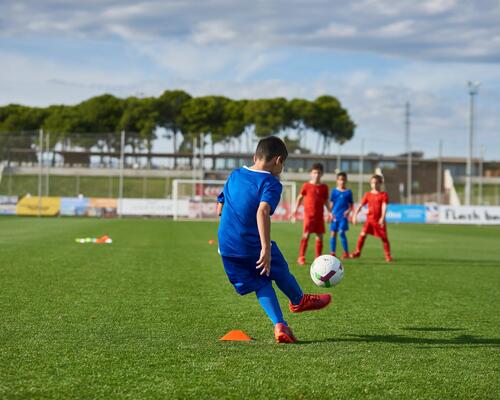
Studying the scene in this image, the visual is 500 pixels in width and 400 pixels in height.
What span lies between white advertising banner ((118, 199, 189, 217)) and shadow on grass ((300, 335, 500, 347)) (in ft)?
128

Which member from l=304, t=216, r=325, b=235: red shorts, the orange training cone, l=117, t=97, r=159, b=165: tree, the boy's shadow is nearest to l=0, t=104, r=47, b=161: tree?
l=117, t=97, r=159, b=165: tree

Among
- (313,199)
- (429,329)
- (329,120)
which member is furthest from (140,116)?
(429,329)

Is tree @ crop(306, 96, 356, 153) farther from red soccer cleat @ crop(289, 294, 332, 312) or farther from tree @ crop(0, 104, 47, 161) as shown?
red soccer cleat @ crop(289, 294, 332, 312)

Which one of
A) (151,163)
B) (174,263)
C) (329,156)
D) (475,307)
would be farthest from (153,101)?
(475,307)

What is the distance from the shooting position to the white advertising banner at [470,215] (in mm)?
45031

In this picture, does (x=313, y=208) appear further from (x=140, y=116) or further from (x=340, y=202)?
(x=140, y=116)

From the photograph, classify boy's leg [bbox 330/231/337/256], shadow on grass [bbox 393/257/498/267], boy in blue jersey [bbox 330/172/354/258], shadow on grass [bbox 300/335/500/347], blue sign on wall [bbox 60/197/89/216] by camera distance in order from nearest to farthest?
shadow on grass [bbox 300/335/500/347] → shadow on grass [bbox 393/257/498/267] → boy's leg [bbox 330/231/337/256] → boy in blue jersey [bbox 330/172/354/258] → blue sign on wall [bbox 60/197/89/216]

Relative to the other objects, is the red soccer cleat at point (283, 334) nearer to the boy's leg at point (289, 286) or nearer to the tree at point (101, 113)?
the boy's leg at point (289, 286)

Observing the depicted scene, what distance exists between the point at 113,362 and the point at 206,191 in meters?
40.7

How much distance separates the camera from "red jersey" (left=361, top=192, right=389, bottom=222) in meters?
16.3

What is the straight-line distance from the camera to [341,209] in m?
16.8

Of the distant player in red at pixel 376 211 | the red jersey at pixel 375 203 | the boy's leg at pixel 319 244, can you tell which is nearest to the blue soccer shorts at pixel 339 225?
the distant player in red at pixel 376 211

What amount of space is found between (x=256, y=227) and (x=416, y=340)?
169 centimetres

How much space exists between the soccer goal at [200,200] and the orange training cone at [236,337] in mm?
37695
